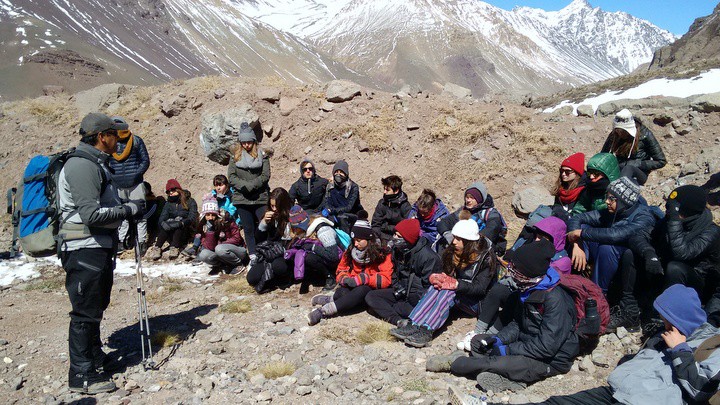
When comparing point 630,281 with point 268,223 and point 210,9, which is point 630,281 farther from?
point 210,9

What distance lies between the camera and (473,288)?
18.7ft

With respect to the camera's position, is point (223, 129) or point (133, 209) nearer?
point (133, 209)

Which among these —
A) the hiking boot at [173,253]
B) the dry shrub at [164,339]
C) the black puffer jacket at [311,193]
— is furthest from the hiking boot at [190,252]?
the dry shrub at [164,339]

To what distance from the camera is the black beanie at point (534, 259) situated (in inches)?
182

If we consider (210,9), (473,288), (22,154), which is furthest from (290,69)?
(473,288)

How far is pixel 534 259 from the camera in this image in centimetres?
464

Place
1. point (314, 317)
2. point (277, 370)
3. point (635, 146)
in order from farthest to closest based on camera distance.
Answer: point (635, 146), point (314, 317), point (277, 370)

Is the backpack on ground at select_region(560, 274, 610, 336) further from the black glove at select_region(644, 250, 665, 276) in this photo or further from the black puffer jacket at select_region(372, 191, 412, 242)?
the black puffer jacket at select_region(372, 191, 412, 242)

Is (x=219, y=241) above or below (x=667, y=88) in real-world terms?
below

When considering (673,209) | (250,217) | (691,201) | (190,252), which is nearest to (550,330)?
(673,209)

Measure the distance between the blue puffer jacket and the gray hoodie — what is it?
4070mm

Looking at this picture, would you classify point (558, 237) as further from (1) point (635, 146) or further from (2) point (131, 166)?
(2) point (131, 166)

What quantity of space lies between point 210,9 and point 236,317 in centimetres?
19030

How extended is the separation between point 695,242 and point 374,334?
353cm
